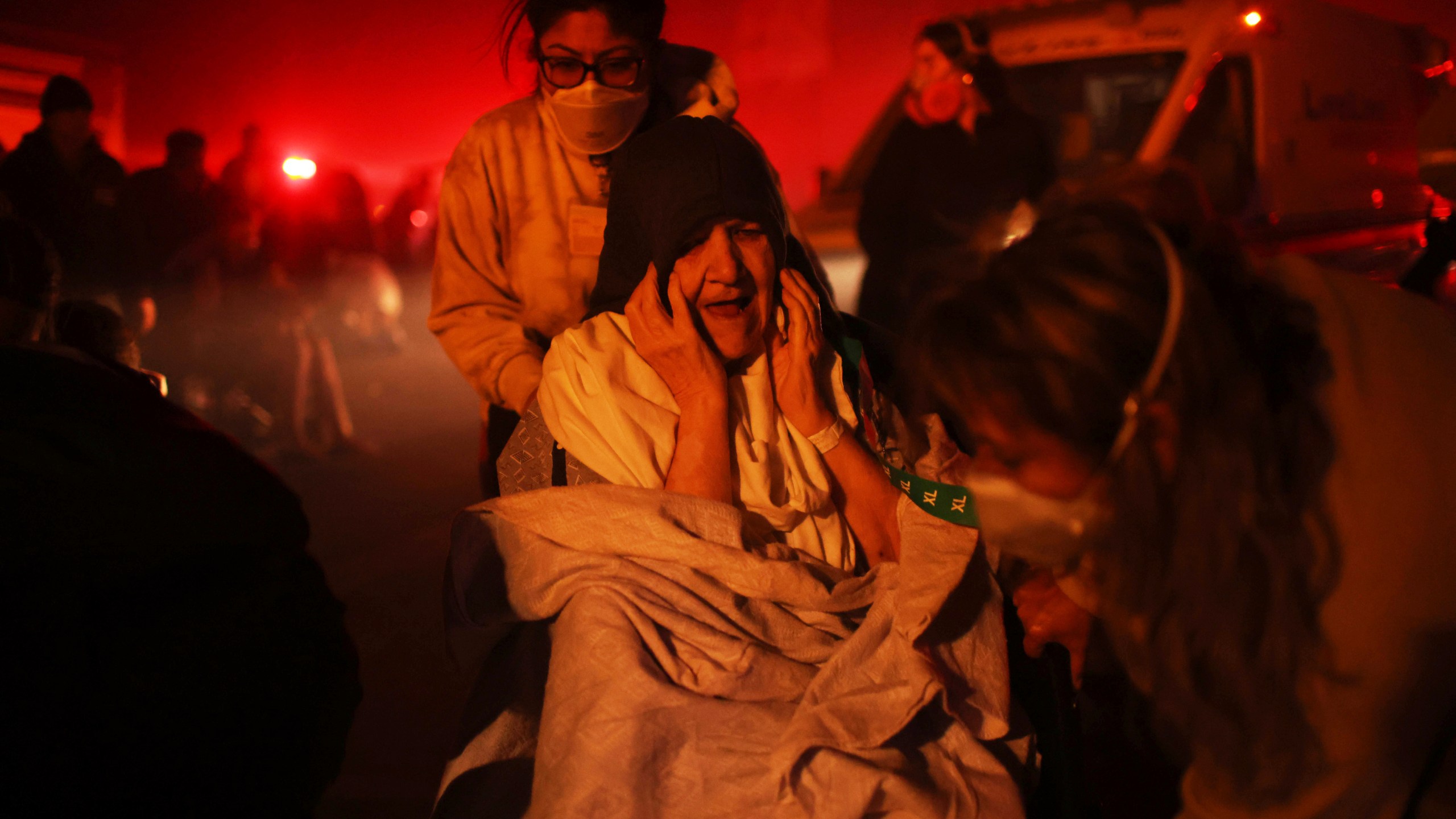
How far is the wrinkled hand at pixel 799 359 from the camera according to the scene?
1689 millimetres

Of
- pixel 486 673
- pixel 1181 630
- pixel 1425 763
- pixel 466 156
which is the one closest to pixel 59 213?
pixel 466 156

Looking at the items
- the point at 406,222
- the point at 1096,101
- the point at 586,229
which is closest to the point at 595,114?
the point at 586,229

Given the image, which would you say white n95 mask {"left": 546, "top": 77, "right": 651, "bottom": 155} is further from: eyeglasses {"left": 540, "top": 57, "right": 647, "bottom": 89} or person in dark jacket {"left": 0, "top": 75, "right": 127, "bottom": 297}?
person in dark jacket {"left": 0, "top": 75, "right": 127, "bottom": 297}

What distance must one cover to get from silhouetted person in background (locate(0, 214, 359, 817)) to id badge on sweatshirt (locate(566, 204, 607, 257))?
100 cm

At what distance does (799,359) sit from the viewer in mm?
1692

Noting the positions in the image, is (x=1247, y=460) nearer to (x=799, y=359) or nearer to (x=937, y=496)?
(x=937, y=496)

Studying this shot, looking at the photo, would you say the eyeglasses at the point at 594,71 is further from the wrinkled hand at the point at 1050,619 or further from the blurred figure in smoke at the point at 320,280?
the blurred figure in smoke at the point at 320,280

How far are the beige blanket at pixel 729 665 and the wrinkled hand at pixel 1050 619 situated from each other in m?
0.05

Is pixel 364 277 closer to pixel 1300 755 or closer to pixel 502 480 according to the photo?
pixel 502 480

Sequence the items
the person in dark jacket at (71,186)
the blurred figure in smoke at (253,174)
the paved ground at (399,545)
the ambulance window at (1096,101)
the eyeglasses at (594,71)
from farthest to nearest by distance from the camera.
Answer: the ambulance window at (1096,101) → the blurred figure in smoke at (253,174) → the person in dark jacket at (71,186) → the paved ground at (399,545) → the eyeglasses at (594,71)

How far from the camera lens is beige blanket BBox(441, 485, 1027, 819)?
1241 millimetres

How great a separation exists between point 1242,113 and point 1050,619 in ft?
11.8

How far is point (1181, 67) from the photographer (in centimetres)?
407

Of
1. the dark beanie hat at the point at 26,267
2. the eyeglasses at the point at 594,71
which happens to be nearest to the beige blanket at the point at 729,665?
the dark beanie hat at the point at 26,267
